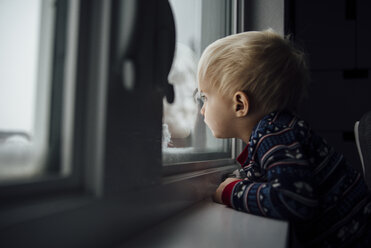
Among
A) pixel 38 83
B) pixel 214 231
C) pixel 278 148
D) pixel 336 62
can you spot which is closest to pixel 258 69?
pixel 278 148

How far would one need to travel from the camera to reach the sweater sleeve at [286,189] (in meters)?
0.53

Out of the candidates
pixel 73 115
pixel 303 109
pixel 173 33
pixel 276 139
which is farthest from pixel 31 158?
pixel 303 109

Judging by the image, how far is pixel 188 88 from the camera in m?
0.88

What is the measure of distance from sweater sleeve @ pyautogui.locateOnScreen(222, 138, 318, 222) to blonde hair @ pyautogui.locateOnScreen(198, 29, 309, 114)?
191mm

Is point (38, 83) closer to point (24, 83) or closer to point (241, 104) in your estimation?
point (24, 83)

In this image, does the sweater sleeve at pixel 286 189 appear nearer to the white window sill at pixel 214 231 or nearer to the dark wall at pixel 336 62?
the white window sill at pixel 214 231

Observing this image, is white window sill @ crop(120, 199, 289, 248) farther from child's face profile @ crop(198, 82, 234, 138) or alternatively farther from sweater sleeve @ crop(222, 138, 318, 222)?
child's face profile @ crop(198, 82, 234, 138)

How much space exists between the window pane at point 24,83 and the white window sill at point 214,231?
17cm

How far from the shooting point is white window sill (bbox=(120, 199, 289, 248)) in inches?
15.9

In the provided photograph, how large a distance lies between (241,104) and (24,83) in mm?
520

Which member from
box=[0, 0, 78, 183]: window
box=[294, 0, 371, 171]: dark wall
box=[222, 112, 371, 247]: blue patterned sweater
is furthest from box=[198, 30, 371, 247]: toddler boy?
box=[294, 0, 371, 171]: dark wall

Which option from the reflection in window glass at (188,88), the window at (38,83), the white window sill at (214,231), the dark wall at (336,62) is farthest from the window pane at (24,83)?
the dark wall at (336,62)

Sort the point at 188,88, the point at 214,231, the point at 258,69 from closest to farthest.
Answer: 1. the point at 214,231
2. the point at 258,69
3. the point at 188,88

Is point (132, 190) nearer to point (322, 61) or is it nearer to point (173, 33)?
point (173, 33)
